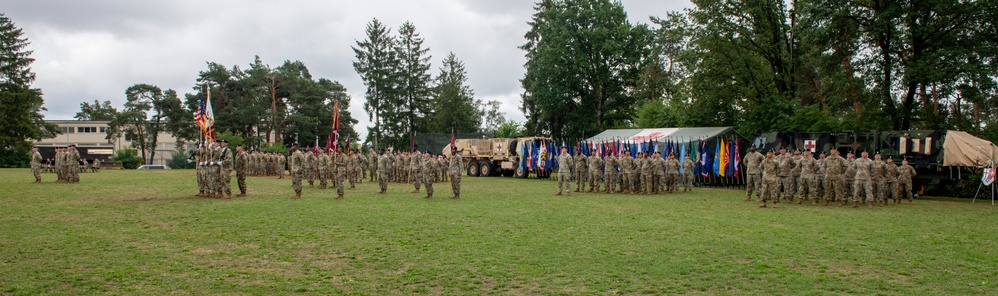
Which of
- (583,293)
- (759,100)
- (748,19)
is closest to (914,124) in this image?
→ (759,100)

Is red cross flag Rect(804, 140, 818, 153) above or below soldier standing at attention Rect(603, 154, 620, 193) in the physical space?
above

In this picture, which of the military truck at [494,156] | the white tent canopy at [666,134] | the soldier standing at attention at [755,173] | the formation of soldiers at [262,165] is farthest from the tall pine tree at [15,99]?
the soldier standing at attention at [755,173]

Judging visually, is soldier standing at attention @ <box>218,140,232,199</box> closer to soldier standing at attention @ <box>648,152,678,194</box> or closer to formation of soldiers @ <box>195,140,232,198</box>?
formation of soldiers @ <box>195,140,232,198</box>

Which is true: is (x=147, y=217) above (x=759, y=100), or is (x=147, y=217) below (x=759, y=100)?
below

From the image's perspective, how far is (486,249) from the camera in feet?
27.7

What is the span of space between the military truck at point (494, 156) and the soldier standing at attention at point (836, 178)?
15.1 m

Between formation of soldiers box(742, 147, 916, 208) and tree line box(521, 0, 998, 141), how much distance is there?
6.20m

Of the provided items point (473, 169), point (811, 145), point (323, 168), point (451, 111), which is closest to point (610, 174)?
point (811, 145)

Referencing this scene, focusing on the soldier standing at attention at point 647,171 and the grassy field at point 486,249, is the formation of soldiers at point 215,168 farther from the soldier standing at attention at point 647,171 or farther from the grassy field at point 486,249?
the soldier standing at attention at point 647,171

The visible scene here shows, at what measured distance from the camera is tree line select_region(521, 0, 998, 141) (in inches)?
824

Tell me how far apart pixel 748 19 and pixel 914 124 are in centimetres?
924

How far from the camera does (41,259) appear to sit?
7.45 meters

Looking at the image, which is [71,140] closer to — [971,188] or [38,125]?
[38,125]

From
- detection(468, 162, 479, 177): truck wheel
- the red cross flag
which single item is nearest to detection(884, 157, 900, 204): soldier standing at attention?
the red cross flag
